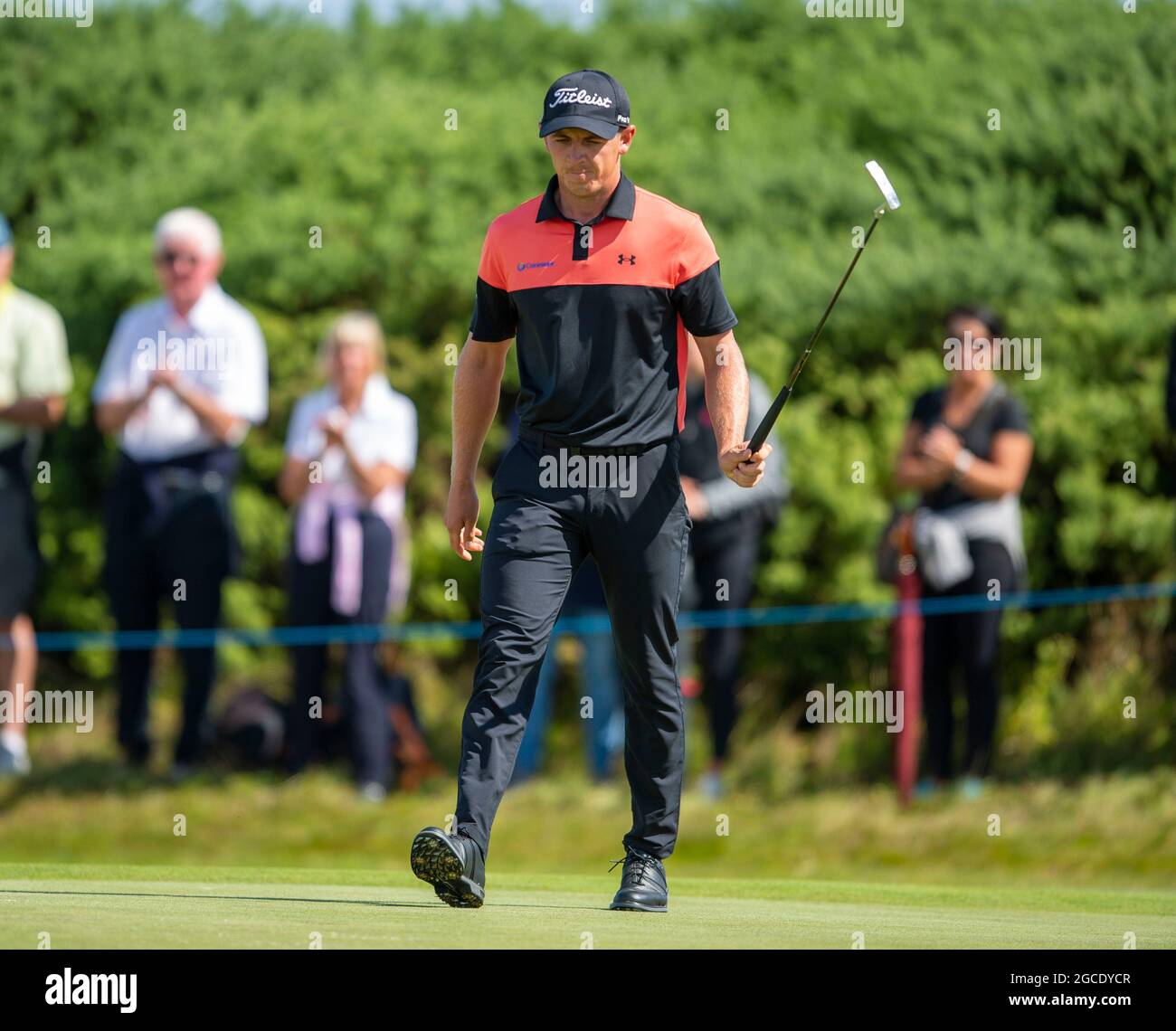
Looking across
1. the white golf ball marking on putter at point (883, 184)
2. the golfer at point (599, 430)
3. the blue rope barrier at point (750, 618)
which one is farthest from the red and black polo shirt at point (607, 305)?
the blue rope barrier at point (750, 618)

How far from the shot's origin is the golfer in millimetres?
6195

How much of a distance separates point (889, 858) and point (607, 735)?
1.81 m

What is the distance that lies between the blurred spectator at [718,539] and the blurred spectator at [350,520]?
1588 millimetres

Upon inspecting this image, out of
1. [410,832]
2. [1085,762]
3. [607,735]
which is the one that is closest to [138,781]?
[410,832]

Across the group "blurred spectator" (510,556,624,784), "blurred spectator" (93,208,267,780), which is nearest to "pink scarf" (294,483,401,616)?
"blurred spectator" (93,208,267,780)

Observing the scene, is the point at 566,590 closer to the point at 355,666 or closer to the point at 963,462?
the point at 963,462

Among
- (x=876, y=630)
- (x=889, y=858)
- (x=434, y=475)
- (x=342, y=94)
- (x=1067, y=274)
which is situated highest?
(x=342, y=94)

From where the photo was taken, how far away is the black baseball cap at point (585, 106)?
6.09 m

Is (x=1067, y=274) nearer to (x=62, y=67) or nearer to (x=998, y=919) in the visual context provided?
(x=998, y=919)

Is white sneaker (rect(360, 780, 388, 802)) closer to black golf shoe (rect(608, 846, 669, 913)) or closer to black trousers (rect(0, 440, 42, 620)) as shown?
black trousers (rect(0, 440, 42, 620))

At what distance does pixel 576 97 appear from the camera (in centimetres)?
610

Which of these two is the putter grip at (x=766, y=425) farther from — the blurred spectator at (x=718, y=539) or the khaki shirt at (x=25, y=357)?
the khaki shirt at (x=25, y=357)

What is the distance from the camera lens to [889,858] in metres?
10.2

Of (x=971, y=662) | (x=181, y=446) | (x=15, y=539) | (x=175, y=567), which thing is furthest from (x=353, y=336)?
(x=971, y=662)
